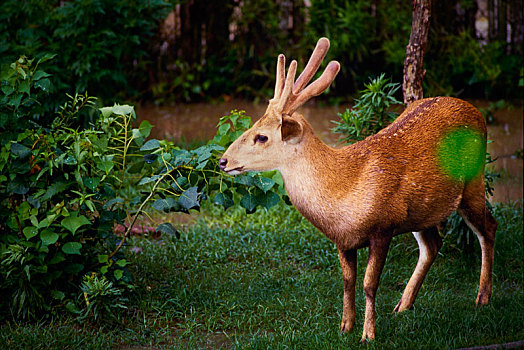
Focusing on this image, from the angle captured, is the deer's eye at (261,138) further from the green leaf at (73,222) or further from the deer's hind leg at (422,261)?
the deer's hind leg at (422,261)

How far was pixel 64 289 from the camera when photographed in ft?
14.1

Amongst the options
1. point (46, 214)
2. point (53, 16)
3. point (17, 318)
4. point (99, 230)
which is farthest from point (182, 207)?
point (53, 16)

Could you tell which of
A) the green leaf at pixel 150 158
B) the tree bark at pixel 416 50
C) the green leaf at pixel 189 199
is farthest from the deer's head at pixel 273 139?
the tree bark at pixel 416 50

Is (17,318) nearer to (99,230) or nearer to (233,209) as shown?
(99,230)

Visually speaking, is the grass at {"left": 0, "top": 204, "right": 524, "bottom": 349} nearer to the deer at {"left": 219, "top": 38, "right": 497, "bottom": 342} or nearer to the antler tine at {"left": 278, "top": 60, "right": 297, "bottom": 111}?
the deer at {"left": 219, "top": 38, "right": 497, "bottom": 342}

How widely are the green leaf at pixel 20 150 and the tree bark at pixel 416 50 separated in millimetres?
2829

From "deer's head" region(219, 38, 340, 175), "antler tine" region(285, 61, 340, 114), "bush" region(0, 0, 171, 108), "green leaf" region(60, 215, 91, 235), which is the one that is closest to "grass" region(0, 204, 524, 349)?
"green leaf" region(60, 215, 91, 235)

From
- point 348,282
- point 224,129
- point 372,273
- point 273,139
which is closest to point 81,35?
point 224,129

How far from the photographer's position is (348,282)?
3711mm

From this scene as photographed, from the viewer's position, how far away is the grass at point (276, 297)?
3.91 m

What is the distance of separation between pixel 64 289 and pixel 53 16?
4402mm

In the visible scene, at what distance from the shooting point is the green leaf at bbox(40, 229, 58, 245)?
3955 millimetres

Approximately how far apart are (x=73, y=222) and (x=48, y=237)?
0.17 m

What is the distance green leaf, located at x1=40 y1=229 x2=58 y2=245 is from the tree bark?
2.82m
